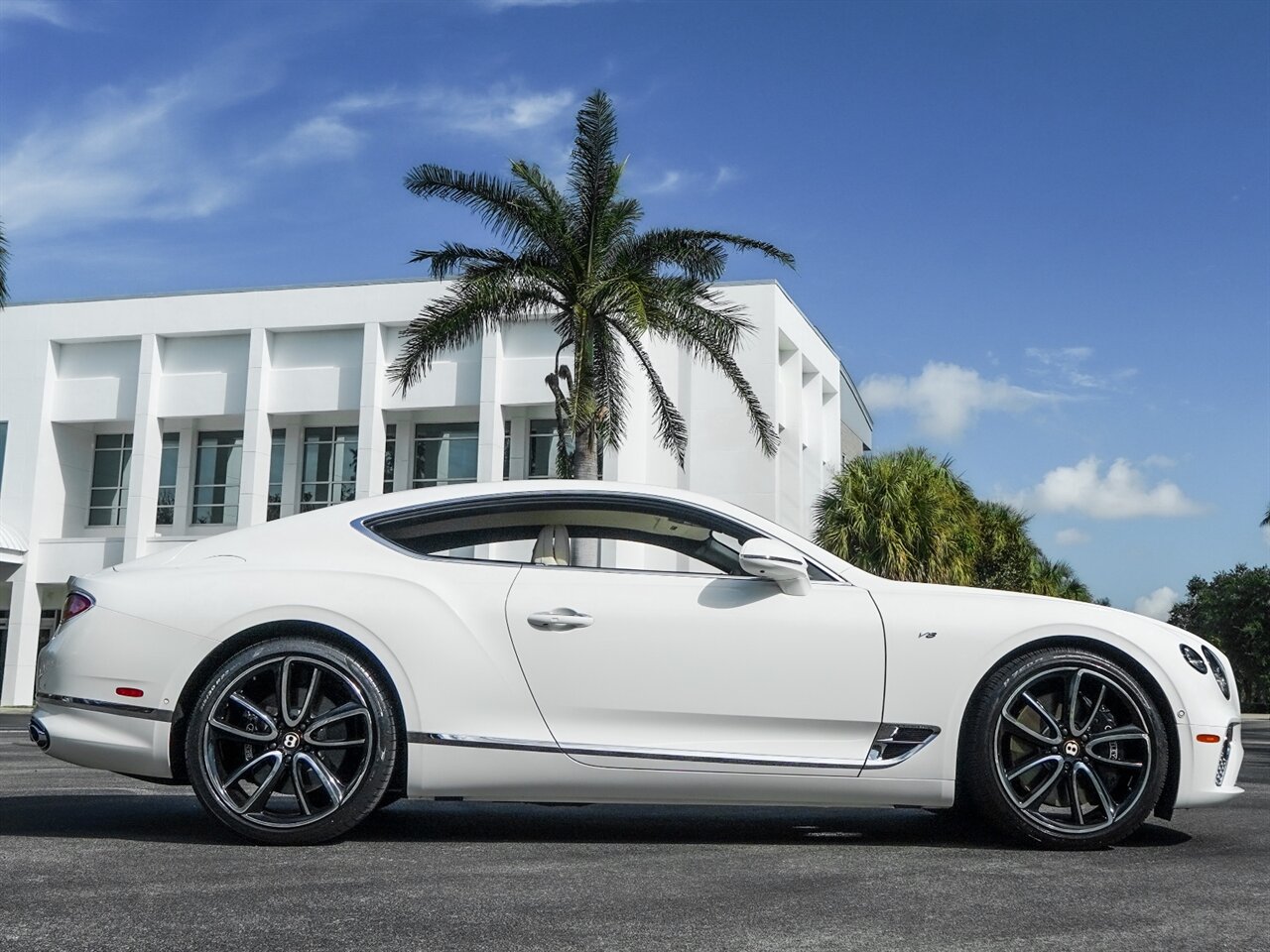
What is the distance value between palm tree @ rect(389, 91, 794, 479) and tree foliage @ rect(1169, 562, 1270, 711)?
50159 millimetres

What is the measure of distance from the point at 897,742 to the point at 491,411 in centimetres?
3049

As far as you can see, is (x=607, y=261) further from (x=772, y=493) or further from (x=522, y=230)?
(x=772, y=493)

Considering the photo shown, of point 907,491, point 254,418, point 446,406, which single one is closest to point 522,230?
point 907,491

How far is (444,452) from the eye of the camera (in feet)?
120

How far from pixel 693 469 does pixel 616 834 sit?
29.3m

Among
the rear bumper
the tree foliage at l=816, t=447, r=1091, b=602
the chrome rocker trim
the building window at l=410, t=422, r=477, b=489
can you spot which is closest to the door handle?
the chrome rocker trim

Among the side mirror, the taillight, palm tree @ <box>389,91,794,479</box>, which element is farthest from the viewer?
palm tree @ <box>389,91,794,479</box>

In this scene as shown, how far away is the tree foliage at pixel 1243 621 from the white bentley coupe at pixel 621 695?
64.3 metres

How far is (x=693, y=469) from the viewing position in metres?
34.2

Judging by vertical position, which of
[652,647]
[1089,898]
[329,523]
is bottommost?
[1089,898]

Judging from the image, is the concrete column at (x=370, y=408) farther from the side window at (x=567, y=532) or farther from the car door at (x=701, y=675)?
the car door at (x=701, y=675)

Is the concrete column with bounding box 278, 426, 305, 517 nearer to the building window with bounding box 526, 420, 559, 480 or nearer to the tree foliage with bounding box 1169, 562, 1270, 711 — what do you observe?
the building window with bounding box 526, 420, 559, 480

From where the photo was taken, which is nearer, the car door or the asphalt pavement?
the asphalt pavement

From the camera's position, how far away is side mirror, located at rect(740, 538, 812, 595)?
4.66 meters
